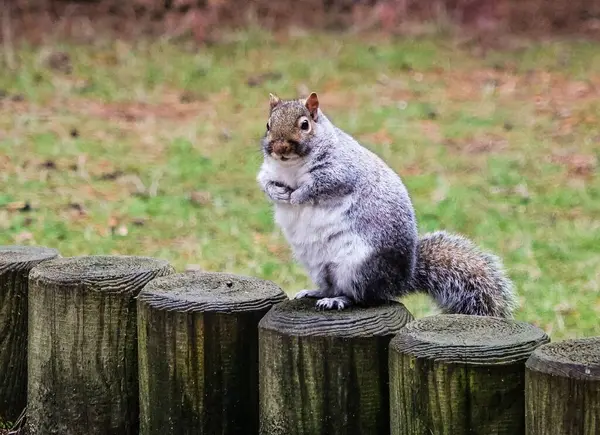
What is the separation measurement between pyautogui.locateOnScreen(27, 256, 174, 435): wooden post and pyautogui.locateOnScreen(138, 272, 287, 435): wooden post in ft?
0.41

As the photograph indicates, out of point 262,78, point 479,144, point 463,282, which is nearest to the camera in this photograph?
point 463,282

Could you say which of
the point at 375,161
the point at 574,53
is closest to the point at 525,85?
the point at 574,53

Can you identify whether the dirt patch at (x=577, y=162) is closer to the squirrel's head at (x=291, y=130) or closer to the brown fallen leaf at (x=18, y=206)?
the brown fallen leaf at (x=18, y=206)

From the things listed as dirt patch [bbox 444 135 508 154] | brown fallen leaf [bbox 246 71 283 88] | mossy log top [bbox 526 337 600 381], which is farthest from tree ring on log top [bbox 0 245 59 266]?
brown fallen leaf [bbox 246 71 283 88]

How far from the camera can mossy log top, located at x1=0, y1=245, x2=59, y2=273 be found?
10.4 ft

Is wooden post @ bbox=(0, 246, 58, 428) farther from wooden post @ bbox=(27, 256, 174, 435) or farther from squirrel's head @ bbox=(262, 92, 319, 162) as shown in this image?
squirrel's head @ bbox=(262, 92, 319, 162)

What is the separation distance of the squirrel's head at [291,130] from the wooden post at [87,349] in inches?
19.1

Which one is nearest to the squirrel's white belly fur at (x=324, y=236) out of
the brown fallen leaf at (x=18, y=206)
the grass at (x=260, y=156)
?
the grass at (x=260, y=156)

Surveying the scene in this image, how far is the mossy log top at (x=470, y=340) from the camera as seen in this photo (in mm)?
2371

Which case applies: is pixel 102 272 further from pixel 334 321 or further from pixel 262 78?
pixel 262 78

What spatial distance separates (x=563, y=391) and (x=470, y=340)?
0.89 feet

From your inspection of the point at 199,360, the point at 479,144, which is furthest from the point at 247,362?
the point at 479,144

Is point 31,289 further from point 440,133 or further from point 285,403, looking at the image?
point 440,133

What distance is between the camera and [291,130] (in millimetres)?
2979
